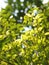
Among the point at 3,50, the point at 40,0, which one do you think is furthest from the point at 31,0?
the point at 3,50

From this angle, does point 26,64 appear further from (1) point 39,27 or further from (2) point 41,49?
(1) point 39,27

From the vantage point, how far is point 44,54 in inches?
112

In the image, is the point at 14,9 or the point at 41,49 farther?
the point at 14,9

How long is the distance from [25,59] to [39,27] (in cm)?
57

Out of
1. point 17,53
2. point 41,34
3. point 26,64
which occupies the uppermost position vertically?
point 41,34

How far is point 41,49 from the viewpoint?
2.84 metres

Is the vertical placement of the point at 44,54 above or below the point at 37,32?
below

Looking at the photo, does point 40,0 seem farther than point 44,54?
Yes

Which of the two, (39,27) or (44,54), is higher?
(39,27)

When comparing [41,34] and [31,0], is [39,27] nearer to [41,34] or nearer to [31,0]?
[41,34]

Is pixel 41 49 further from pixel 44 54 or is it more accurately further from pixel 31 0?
pixel 31 0

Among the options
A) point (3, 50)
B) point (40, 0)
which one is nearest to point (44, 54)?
point (3, 50)

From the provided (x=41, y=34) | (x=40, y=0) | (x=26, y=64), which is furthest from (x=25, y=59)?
(x=40, y=0)

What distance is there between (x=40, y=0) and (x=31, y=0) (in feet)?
2.39
